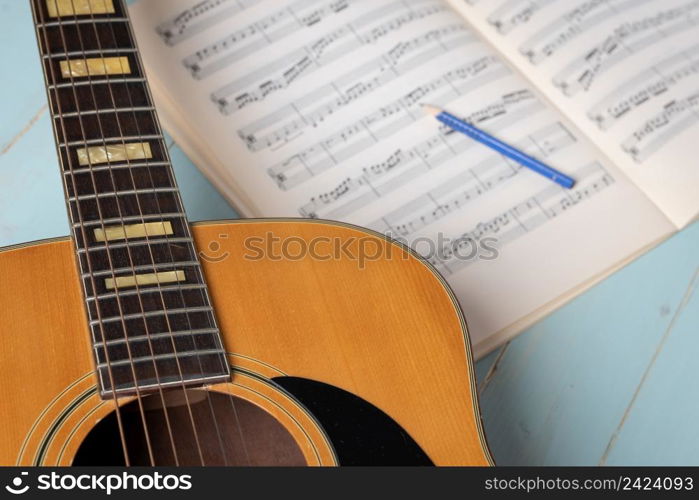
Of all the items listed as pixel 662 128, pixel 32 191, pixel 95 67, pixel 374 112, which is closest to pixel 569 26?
pixel 662 128

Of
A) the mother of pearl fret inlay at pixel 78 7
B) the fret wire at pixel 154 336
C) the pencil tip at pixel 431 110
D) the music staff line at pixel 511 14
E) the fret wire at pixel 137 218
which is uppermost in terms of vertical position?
the mother of pearl fret inlay at pixel 78 7

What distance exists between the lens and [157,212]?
2.31 feet

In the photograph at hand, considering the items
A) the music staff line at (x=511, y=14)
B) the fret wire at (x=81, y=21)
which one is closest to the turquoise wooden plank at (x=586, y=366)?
the music staff line at (x=511, y=14)

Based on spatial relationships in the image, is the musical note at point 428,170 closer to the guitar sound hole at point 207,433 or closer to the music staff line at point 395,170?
the music staff line at point 395,170

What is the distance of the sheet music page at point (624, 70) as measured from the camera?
0.93 metres

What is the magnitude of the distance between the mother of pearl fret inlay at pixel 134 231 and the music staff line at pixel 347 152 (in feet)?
0.76

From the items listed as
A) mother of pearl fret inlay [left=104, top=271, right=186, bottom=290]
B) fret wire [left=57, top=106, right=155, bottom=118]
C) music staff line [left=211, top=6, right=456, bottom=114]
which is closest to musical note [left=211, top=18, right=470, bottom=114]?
music staff line [left=211, top=6, right=456, bottom=114]

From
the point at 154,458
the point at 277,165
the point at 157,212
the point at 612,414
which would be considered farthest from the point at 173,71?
the point at 612,414

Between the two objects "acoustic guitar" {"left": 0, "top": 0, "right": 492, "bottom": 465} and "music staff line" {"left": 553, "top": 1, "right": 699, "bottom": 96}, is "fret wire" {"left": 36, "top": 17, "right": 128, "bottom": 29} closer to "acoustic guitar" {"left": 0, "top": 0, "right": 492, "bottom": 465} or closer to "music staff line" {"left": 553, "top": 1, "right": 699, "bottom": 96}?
"acoustic guitar" {"left": 0, "top": 0, "right": 492, "bottom": 465}

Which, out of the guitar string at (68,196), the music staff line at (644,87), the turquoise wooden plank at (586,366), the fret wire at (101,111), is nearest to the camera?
the guitar string at (68,196)

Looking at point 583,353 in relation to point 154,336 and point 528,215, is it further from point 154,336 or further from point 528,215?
point 154,336

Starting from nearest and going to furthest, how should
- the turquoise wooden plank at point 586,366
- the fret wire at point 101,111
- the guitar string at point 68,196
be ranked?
1. the guitar string at point 68,196
2. the fret wire at point 101,111
3. the turquoise wooden plank at point 586,366

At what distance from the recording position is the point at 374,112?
952 mm
